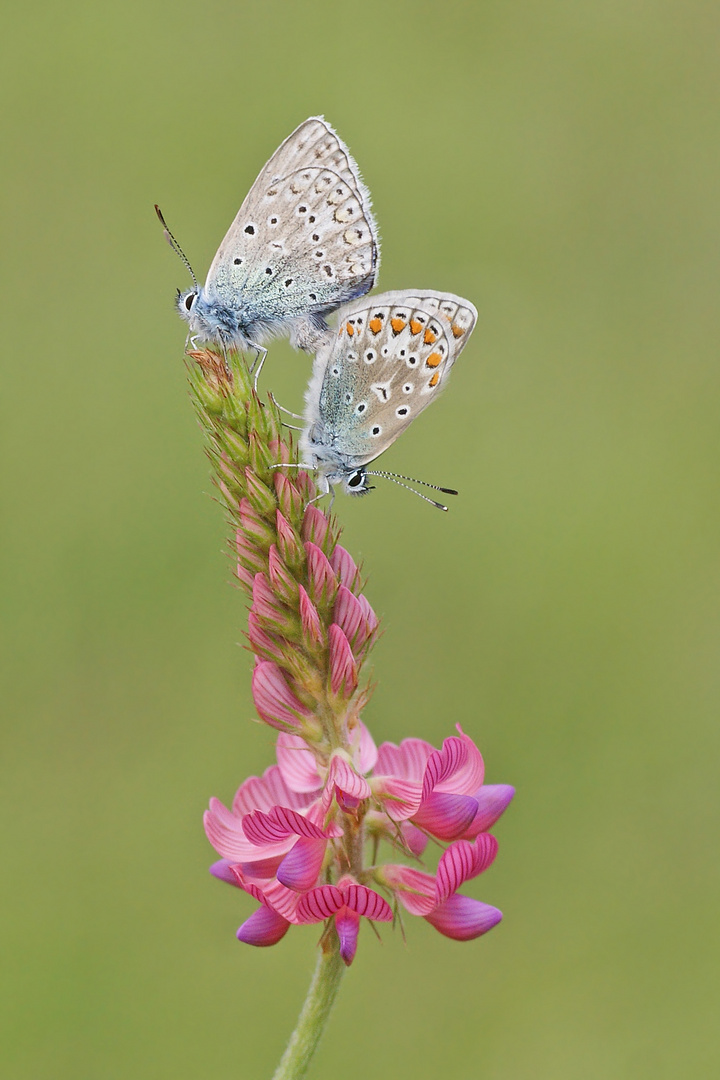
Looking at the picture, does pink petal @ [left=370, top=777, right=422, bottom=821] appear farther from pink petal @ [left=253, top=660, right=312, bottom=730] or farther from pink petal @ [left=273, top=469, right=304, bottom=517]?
pink petal @ [left=273, top=469, right=304, bottom=517]

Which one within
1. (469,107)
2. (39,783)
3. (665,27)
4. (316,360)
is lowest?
(39,783)

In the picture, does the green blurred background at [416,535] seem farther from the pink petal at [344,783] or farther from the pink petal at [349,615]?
the pink petal at [349,615]

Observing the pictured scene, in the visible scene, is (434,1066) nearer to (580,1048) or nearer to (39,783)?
(580,1048)

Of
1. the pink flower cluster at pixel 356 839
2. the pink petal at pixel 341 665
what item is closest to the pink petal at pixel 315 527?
the pink petal at pixel 341 665

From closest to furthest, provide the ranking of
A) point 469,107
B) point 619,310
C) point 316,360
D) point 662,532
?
point 316,360 < point 662,532 < point 619,310 < point 469,107

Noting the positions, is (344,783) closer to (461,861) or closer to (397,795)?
(397,795)

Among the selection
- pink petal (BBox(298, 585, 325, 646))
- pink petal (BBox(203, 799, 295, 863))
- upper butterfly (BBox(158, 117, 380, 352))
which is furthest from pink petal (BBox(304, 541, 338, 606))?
upper butterfly (BBox(158, 117, 380, 352))

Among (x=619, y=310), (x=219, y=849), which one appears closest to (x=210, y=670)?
(x=619, y=310)
